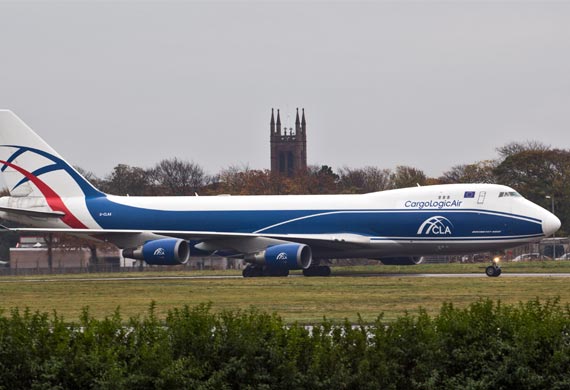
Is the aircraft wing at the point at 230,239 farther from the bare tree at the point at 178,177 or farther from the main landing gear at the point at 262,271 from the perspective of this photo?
the bare tree at the point at 178,177

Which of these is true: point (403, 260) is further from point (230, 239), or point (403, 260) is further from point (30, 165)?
point (30, 165)

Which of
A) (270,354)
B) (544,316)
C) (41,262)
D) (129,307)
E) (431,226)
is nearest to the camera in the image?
(270,354)

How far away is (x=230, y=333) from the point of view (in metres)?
17.0

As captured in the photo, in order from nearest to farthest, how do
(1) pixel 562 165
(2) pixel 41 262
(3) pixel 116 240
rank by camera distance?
(3) pixel 116 240 → (2) pixel 41 262 → (1) pixel 562 165

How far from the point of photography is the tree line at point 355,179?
419 feet

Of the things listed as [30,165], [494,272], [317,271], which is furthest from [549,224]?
[30,165]

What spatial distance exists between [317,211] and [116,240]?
35.4 feet

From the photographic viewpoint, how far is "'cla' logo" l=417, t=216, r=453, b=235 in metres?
57.5

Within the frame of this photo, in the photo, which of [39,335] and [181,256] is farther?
[181,256]

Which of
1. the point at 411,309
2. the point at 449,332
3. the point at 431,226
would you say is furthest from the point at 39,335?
the point at 431,226

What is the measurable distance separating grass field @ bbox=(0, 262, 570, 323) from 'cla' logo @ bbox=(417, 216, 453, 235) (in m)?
4.62

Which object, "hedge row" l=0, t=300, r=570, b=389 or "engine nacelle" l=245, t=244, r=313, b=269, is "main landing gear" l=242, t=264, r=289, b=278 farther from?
"hedge row" l=0, t=300, r=570, b=389

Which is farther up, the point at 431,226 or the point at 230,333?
the point at 431,226

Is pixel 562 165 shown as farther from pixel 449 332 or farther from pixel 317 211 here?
pixel 449 332
